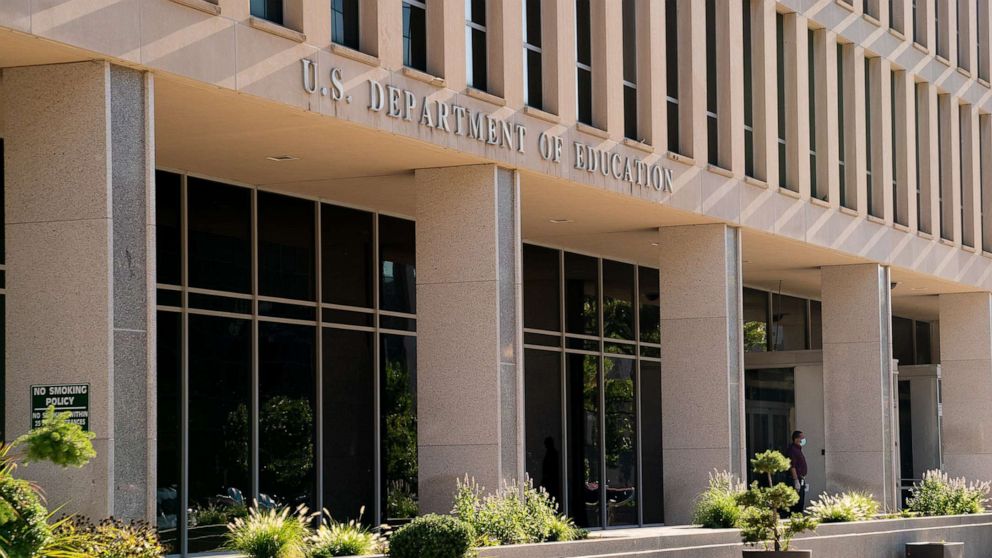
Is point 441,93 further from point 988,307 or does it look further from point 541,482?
point 988,307

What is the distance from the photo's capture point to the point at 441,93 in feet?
65.7

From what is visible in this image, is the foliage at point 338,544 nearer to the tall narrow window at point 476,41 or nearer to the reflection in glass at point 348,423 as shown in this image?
the reflection in glass at point 348,423

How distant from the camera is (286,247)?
23375 millimetres

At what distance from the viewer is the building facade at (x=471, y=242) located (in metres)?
15.0

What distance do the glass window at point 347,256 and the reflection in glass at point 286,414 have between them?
929 millimetres

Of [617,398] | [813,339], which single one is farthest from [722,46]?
[813,339]

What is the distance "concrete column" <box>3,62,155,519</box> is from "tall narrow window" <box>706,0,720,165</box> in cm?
1404

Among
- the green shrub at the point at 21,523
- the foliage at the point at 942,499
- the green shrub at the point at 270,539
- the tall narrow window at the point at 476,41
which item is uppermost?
the tall narrow window at the point at 476,41

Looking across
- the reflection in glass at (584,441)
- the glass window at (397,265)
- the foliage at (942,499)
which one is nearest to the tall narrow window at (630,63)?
the glass window at (397,265)

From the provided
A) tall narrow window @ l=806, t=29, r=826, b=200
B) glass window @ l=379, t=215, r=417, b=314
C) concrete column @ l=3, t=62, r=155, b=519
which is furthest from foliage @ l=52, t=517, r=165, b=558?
tall narrow window @ l=806, t=29, r=826, b=200

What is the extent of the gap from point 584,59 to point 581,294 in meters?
8.04

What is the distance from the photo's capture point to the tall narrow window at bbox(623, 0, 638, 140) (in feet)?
82.2

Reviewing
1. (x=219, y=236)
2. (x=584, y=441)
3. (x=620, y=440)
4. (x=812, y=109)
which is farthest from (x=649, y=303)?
(x=219, y=236)

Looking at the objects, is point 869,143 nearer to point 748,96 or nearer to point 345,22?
point 748,96
